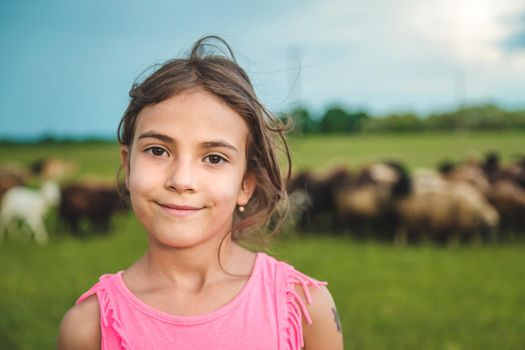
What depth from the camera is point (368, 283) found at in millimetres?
6895

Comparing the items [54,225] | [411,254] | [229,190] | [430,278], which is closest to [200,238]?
[229,190]

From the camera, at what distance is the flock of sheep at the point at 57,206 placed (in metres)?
10.0

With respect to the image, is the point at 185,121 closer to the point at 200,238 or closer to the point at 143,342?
the point at 200,238

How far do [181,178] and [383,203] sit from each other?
29.2 feet

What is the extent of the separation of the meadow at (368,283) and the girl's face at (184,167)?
64 cm

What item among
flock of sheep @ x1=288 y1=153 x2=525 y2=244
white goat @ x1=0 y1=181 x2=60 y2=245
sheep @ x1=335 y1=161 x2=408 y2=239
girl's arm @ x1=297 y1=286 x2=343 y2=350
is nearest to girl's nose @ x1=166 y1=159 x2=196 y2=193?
girl's arm @ x1=297 y1=286 x2=343 y2=350

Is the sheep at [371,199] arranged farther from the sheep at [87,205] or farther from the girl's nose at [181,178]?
the girl's nose at [181,178]

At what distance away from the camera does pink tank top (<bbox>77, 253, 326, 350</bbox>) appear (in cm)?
161

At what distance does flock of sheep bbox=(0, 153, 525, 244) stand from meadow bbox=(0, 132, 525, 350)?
0.44 metres

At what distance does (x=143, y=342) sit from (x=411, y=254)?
7.67 meters

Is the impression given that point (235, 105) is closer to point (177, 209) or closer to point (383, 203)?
point (177, 209)

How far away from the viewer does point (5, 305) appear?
239 inches

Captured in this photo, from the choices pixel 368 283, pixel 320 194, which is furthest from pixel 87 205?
pixel 368 283

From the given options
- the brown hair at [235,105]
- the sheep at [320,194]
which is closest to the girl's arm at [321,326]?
the brown hair at [235,105]
